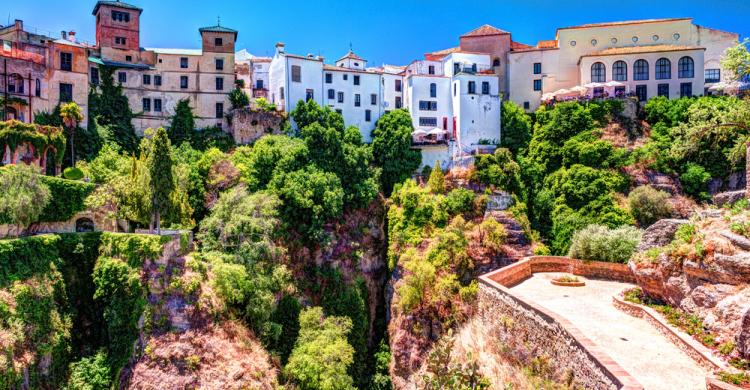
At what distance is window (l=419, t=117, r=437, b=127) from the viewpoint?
52669 mm

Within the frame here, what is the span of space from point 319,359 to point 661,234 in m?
19.2

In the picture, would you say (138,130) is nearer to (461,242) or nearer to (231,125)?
(231,125)

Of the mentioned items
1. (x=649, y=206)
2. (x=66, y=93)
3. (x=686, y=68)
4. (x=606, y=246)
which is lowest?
(x=606, y=246)

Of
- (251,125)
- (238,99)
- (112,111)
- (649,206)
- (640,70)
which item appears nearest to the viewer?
(649,206)

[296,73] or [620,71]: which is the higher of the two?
[620,71]

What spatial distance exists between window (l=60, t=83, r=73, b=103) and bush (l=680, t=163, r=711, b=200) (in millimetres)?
49679

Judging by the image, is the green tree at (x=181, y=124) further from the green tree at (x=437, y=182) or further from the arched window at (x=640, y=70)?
the arched window at (x=640, y=70)

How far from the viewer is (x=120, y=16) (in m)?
48.4

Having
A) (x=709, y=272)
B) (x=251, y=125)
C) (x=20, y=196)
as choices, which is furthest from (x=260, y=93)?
(x=709, y=272)

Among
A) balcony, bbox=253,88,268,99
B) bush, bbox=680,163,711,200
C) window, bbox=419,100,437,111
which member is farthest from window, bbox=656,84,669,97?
balcony, bbox=253,88,268,99

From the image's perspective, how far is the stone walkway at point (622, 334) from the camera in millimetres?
15266

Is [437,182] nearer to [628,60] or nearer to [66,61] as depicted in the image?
[628,60]

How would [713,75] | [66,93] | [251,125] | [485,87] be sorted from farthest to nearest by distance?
[713,75] → [485,87] → [251,125] → [66,93]

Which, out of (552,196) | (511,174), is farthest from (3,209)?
(552,196)
